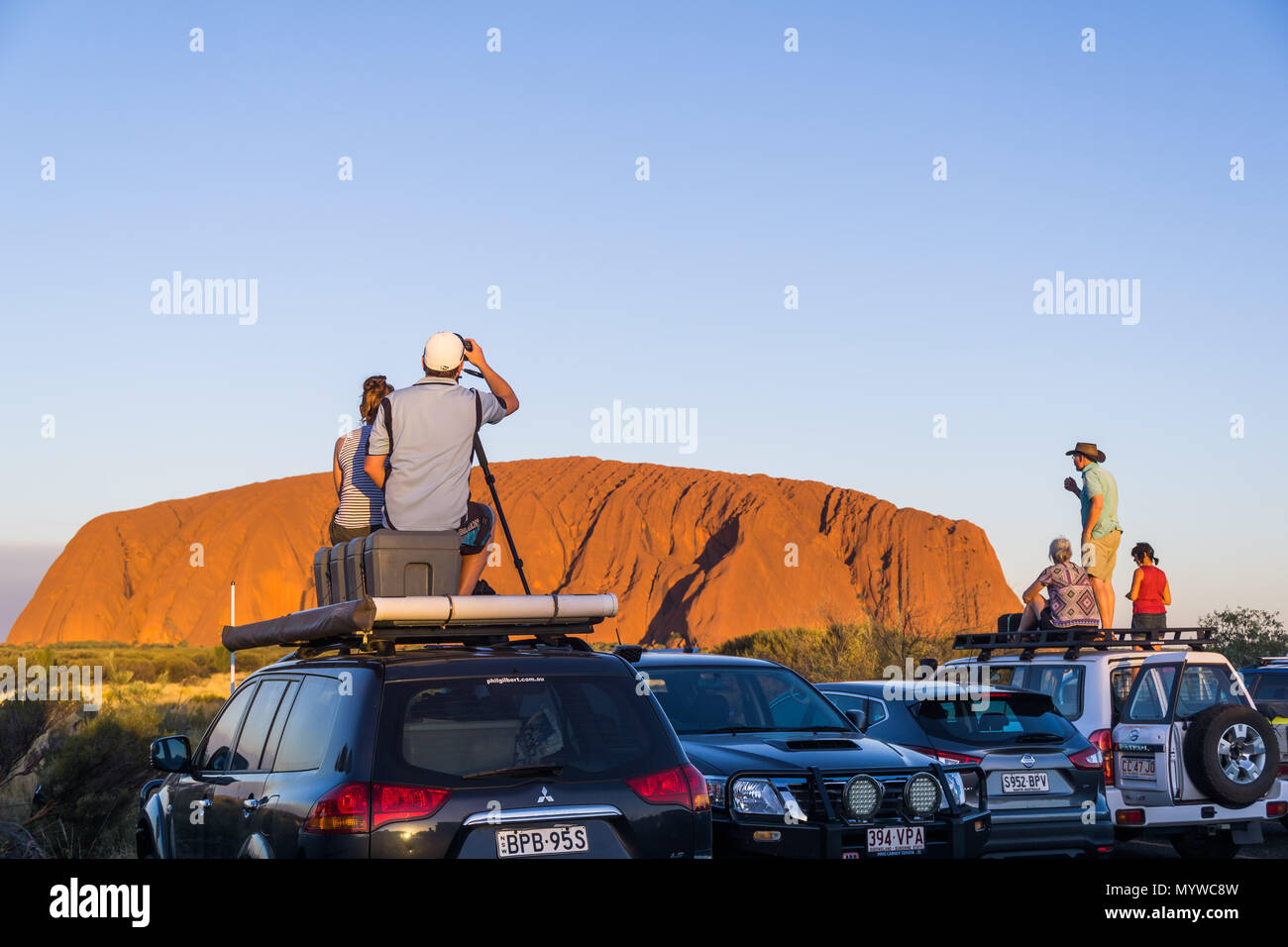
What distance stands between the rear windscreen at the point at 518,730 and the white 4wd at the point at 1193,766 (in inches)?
221

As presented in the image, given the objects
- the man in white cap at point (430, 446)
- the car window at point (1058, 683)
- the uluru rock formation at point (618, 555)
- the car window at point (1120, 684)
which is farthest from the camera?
the uluru rock formation at point (618, 555)

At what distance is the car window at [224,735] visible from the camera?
23.6ft

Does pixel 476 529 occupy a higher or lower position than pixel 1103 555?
higher

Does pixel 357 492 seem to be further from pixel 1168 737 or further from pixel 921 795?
pixel 1168 737

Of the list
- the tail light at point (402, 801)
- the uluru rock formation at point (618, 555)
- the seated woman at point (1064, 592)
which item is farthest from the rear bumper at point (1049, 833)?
the uluru rock formation at point (618, 555)

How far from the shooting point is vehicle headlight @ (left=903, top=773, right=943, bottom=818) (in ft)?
27.5

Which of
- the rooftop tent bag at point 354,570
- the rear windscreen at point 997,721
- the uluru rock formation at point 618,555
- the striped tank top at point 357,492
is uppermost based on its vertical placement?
the striped tank top at point 357,492

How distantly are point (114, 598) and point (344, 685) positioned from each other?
325 feet

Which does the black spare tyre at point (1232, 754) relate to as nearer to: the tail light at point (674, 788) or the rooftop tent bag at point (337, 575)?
the tail light at point (674, 788)

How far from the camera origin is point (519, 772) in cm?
552

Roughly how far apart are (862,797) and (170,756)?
3.94 metres

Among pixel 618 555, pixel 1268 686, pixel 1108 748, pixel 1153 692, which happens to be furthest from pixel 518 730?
pixel 618 555

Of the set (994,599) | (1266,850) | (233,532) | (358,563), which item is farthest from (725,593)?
(358,563)

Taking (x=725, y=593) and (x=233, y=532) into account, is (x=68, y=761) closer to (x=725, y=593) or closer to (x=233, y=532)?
(x=725, y=593)
